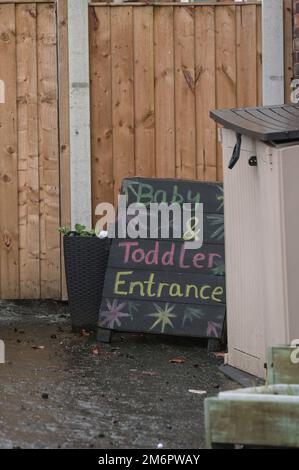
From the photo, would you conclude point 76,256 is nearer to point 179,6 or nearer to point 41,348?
point 41,348

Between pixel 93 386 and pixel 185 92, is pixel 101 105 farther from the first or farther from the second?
pixel 93 386

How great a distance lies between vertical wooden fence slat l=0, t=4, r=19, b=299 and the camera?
26.9 feet

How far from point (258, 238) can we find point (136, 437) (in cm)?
152

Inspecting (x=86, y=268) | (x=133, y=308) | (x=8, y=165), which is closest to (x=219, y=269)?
(x=133, y=308)

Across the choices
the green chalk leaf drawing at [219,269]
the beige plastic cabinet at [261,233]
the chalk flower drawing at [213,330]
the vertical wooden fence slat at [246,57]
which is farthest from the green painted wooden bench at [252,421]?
the vertical wooden fence slat at [246,57]

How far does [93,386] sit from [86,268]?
1.48 metres

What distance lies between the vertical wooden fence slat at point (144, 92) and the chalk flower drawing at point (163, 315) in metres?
1.36

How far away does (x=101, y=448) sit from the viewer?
4871 mm

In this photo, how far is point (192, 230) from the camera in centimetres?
744

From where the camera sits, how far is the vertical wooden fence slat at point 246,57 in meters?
8.31

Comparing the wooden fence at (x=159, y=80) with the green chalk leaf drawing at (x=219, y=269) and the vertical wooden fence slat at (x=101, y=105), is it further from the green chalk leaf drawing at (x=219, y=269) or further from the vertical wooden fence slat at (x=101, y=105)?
the green chalk leaf drawing at (x=219, y=269)

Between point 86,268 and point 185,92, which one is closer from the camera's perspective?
point 86,268
